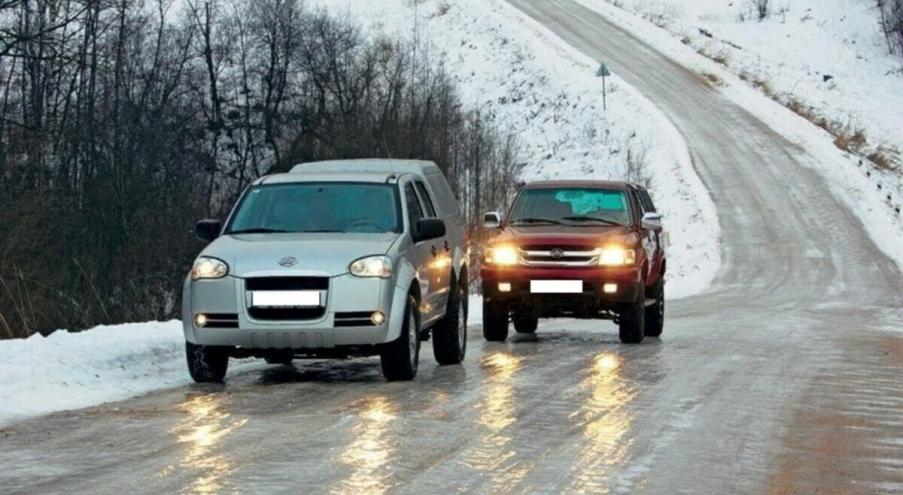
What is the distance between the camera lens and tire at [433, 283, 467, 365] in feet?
49.1

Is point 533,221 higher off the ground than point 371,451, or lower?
higher

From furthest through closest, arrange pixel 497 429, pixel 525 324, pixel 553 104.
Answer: pixel 553 104
pixel 525 324
pixel 497 429

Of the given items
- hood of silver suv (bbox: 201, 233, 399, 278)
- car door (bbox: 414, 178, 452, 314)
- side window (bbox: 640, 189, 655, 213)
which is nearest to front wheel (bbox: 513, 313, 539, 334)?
side window (bbox: 640, 189, 655, 213)

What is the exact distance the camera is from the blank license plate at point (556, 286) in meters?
17.7

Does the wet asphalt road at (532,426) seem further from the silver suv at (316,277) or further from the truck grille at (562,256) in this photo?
the truck grille at (562,256)

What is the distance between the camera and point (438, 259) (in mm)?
14734

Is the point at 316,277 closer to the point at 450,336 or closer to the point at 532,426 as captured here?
the point at 450,336

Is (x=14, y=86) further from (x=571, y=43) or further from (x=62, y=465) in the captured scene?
(x=62, y=465)

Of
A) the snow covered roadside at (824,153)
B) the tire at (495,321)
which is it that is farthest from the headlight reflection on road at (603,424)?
the snow covered roadside at (824,153)

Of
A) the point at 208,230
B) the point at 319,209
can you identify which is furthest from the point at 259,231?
the point at 319,209

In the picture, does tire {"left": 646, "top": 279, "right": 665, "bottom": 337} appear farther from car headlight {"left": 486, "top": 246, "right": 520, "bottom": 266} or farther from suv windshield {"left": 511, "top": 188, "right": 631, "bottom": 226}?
car headlight {"left": 486, "top": 246, "right": 520, "bottom": 266}

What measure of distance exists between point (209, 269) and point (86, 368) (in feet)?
4.64

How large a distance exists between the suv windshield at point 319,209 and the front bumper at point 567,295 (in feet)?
13.0

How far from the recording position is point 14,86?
172 ft
